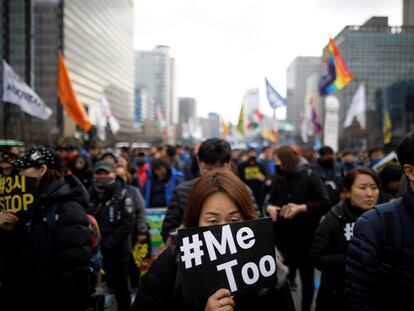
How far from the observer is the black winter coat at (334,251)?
9.95ft

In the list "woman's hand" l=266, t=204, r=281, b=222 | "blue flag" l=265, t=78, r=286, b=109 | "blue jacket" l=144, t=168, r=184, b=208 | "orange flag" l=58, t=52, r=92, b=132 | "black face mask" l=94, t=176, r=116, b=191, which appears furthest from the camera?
"blue flag" l=265, t=78, r=286, b=109

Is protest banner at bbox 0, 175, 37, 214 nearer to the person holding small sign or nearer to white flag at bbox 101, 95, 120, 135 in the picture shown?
the person holding small sign

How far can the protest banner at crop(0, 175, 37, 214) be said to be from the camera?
272 cm

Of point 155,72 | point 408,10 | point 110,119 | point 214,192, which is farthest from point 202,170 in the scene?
point 155,72

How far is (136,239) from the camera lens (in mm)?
5219

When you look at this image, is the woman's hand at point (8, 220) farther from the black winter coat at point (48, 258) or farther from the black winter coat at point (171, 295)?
the black winter coat at point (171, 295)

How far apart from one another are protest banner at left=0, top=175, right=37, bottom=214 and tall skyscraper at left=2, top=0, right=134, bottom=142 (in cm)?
4467

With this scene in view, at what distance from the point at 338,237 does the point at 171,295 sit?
1789 mm

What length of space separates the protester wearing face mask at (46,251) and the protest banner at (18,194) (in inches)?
1.6

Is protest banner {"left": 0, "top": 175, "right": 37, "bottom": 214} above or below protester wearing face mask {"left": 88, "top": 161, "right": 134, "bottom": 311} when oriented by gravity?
above

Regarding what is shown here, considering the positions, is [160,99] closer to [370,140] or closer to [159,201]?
[370,140]

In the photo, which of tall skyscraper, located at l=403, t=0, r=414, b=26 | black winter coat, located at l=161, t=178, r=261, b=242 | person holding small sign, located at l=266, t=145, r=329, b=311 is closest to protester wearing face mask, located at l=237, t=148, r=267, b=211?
person holding small sign, located at l=266, t=145, r=329, b=311

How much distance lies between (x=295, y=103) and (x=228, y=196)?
137 meters

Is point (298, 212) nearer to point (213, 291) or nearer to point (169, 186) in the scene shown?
point (213, 291)
